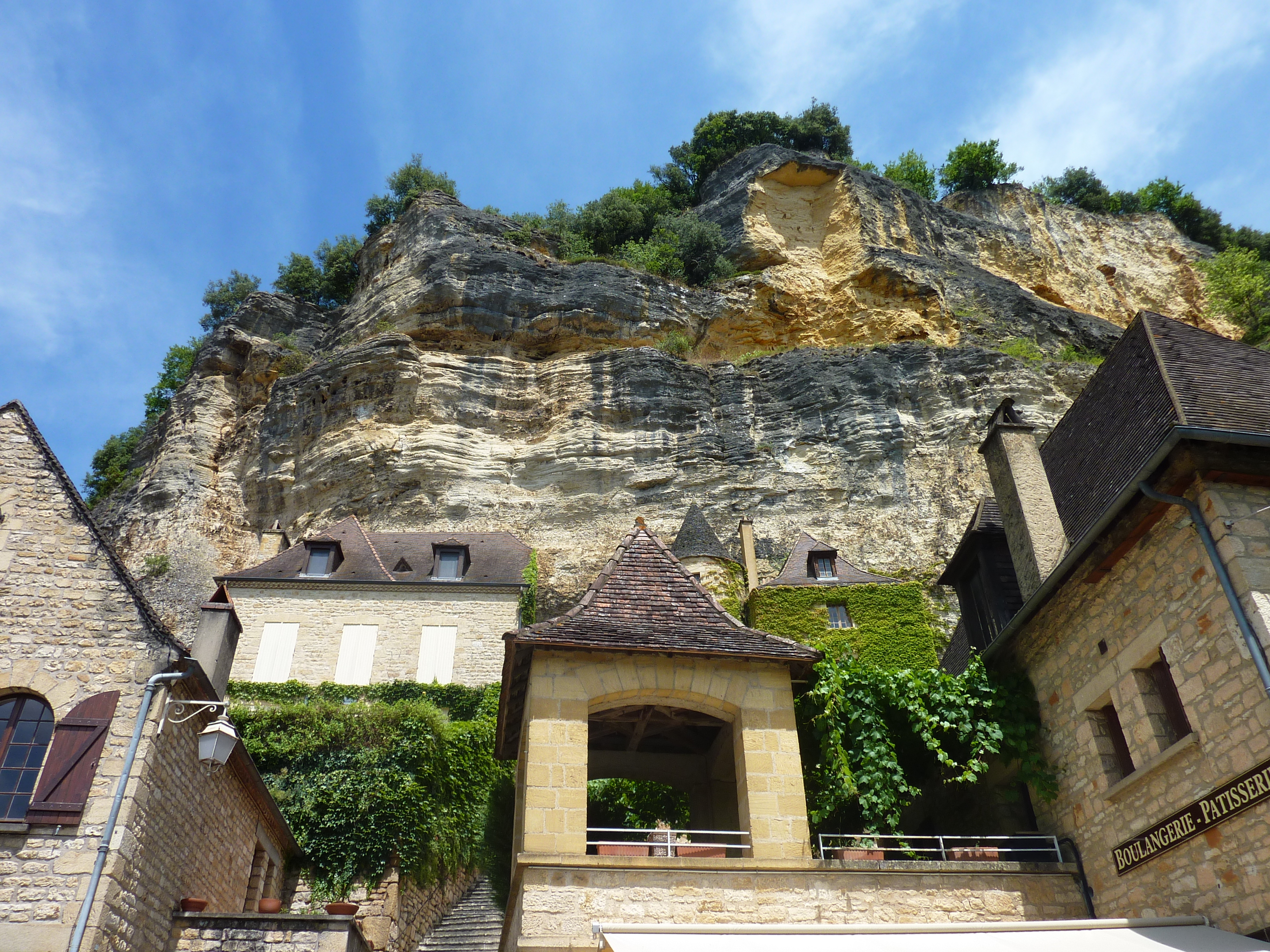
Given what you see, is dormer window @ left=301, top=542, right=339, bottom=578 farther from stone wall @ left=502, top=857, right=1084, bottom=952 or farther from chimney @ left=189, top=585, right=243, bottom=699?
stone wall @ left=502, top=857, right=1084, bottom=952

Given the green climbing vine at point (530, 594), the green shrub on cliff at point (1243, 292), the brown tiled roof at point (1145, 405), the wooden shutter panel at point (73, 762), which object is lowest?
the wooden shutter panel at point (73, 762)

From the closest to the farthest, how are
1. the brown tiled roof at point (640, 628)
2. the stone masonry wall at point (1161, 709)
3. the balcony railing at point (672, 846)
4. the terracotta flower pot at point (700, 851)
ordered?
the stone masonry wall at point (1161, 709)
the balcony railing at point (672, 846)
the terracotta flower pot at point (700, 851)
the brown tiled roof at point (640, 628)

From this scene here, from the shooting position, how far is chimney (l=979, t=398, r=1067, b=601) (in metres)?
10.3

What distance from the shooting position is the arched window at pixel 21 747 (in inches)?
309

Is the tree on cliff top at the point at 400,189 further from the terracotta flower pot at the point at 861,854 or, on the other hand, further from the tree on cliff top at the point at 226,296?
the terracotta flower pot at the point at 861,854

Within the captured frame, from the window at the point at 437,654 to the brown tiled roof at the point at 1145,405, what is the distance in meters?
12.5

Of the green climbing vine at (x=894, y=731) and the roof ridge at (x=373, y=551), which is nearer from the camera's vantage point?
the green climbing vine at (x=894, y=731)

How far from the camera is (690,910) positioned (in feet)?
25.1

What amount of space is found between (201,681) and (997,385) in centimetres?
2278

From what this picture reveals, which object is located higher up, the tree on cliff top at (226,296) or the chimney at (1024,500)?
the tree on cliff top at (226,296)

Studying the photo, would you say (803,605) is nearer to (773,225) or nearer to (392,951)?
(392,951)

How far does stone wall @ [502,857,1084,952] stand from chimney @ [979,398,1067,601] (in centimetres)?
299

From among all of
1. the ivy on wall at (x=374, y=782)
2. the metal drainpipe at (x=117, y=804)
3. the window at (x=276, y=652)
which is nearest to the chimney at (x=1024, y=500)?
the metal drainpipe at (x=117, y=804)

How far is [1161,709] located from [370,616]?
15.7m
